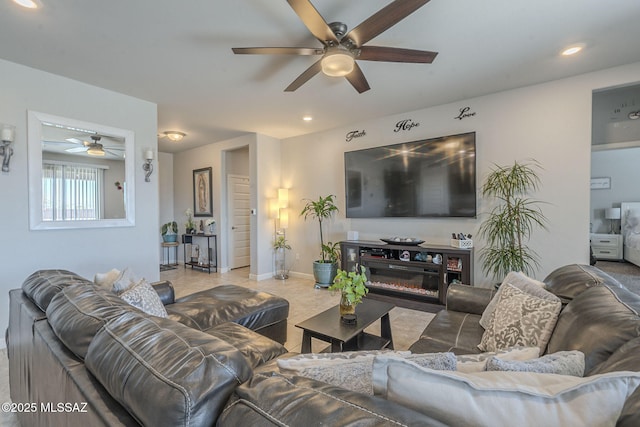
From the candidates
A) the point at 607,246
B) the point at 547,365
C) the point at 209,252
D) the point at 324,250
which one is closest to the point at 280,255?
the point at 324,250

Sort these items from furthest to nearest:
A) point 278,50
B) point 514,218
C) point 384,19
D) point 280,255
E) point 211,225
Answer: point 211,225, point 280,255, point 514,218, point 278,50, point 384,19

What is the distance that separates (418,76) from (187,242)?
5451 millimetres

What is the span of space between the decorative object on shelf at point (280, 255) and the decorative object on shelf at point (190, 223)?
1.99 metres

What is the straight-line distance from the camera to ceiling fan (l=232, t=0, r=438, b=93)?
169 centimetres

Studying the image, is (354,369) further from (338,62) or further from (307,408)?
(338,62)

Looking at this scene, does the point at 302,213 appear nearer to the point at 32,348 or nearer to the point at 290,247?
the point at 290,247

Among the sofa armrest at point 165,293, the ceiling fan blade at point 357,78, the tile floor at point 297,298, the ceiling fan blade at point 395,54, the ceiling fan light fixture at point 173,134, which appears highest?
the ceiling fan light fixture at point 173,134

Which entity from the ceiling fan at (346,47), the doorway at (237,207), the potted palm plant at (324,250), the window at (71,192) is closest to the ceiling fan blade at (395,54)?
the ceiling fan at (346,47)

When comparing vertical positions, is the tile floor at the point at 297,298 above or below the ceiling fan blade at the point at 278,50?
below

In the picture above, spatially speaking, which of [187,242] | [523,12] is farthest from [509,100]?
[187,242]

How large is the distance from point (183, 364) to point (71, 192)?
11.0ft

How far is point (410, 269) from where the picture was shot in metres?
3.68

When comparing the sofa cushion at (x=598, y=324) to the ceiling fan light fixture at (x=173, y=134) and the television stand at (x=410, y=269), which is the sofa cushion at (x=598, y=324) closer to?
the television stand at (x=410, y=269)

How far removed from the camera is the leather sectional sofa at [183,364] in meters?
0.56
